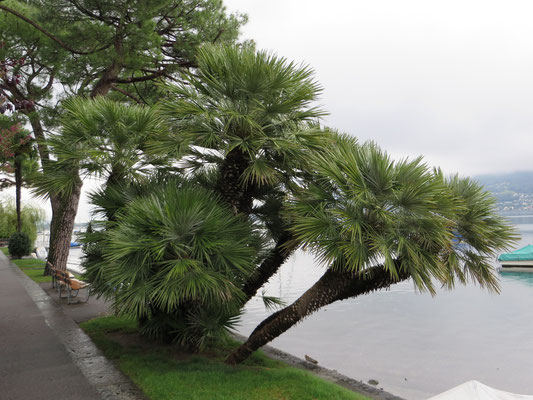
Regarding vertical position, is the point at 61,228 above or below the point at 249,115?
below

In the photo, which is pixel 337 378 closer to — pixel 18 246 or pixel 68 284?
pixel 68 284

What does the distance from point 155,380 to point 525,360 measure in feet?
33.4

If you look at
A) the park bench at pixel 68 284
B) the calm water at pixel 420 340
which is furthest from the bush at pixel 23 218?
the park bench at pixel 68 284

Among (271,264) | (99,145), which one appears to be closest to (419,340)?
(271,264)

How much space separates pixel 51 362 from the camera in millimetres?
5898

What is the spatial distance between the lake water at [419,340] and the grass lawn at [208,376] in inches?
88.1

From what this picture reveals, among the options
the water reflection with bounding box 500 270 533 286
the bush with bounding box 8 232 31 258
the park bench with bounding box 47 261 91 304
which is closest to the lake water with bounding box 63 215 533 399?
the park bench with bounding box 47 261 91 304

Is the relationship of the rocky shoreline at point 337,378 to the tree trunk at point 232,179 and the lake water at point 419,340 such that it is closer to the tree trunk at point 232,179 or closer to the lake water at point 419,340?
the lake water at point 419,340

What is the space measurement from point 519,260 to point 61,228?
29.3m

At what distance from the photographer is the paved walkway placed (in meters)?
4.81

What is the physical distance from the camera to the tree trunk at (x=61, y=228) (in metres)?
14.3

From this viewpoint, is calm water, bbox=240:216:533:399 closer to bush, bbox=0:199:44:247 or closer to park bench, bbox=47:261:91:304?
park bench, bbox=47:261:91:304

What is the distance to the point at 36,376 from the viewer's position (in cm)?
534

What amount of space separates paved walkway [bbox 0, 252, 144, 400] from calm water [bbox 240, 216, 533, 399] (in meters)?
3.01
